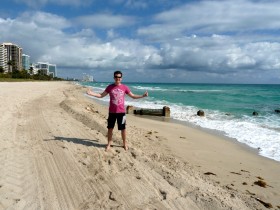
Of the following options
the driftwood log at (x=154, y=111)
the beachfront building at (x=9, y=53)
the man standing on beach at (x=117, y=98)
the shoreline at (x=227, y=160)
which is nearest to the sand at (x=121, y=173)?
the shoreline at (x=227, y=160)

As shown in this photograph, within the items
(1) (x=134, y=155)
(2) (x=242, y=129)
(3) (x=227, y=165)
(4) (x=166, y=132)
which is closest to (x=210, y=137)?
(4) (x=166, y=132)

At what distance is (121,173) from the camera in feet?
17.7

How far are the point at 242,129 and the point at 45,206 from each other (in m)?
10.6

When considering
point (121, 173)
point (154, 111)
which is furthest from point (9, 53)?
point (121, 173)

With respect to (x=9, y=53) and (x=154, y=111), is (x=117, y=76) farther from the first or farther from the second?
(x=9, y=53)

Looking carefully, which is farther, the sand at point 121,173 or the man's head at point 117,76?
the man's head at point 117,76

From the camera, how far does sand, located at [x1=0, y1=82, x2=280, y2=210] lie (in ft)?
14.2

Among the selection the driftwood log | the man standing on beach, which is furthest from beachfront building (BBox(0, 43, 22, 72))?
the man standing on beach

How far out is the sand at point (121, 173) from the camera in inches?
171

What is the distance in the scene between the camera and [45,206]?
4.09m

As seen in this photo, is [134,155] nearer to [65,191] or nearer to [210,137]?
[65,191]

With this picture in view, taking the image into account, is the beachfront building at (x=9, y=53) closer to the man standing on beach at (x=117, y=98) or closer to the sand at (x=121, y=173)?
the sand at (x=121, y=173)

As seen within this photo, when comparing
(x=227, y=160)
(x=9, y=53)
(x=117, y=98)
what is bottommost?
(x=227, y=160)

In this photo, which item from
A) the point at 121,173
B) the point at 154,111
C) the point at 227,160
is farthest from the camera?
the point at 154,111
